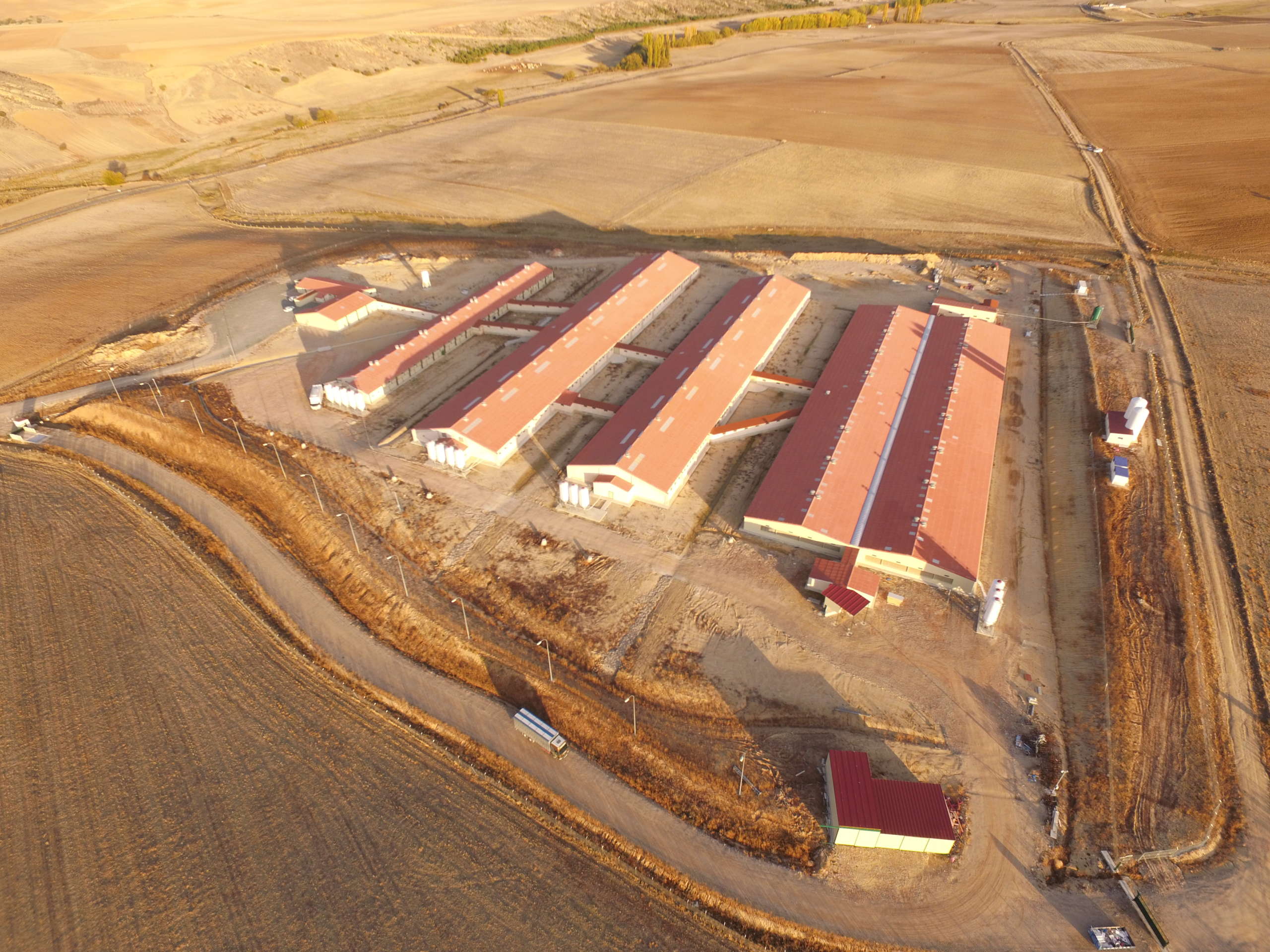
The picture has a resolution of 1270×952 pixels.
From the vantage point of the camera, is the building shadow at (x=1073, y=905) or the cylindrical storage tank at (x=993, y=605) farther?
the cylindrical storage tank at (x=993, y=605)

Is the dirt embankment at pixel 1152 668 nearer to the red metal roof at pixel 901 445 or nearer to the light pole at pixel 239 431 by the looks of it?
the red metal roof at pixel 901 445

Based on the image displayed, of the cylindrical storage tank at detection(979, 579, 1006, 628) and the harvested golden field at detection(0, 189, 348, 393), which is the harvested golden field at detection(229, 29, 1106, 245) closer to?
the harvested golden field at detection(0, 189, 348, 393)

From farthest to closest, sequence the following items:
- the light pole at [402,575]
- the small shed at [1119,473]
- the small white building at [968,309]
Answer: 1. the small white building at [968,309]
2. the small shed at [1119,473]
3. the light pole at [402,575]

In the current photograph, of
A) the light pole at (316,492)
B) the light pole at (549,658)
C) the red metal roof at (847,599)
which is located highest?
the light pole at (316,492)

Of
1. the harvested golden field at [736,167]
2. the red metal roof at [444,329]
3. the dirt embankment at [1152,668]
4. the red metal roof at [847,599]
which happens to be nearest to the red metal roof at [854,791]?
the red metal roof at [847,599]

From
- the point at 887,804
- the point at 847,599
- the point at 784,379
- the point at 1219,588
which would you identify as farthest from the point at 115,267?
the point at 1219,588

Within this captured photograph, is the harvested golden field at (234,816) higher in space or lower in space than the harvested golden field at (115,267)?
lower
